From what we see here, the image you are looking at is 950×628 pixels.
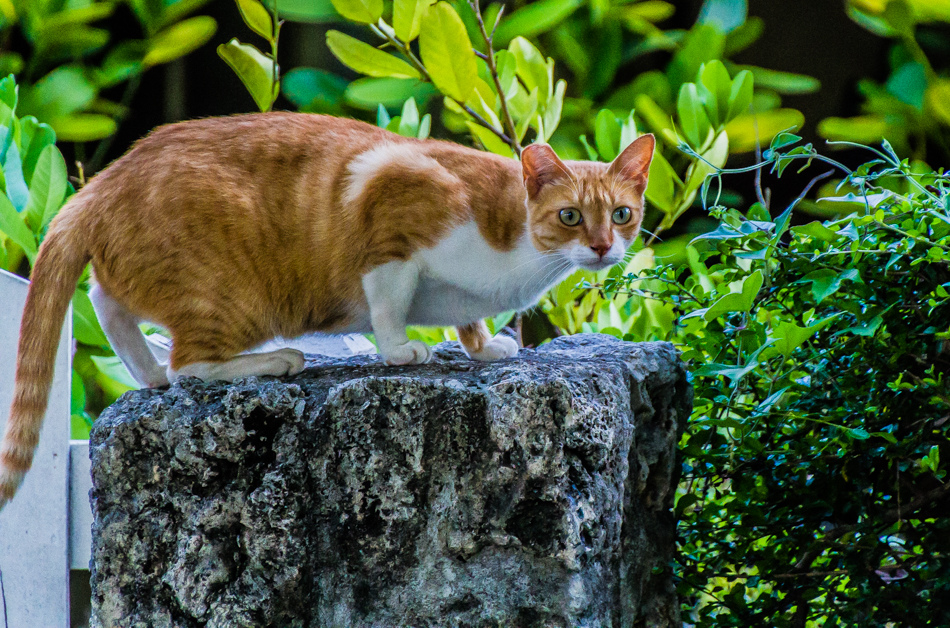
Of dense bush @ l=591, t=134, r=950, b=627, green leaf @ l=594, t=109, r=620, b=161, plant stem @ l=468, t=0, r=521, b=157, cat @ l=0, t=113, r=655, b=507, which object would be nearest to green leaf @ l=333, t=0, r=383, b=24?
plant stem @ l=468, t=0, r=521, b=157

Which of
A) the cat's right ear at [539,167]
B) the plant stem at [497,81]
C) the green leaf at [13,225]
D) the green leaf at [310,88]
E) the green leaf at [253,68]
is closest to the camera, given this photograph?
the cat's right ear at [539,167]

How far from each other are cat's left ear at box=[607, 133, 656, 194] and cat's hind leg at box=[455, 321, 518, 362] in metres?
0.33

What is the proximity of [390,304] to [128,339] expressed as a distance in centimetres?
41

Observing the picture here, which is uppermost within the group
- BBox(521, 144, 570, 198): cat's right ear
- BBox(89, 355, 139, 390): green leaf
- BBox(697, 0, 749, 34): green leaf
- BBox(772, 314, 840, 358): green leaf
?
BBox(697, 0, 749, 34): green leaf

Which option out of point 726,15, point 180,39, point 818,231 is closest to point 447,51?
point 818,231

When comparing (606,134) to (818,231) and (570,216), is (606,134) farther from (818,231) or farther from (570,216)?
(818,231)

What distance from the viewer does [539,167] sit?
1245 mm

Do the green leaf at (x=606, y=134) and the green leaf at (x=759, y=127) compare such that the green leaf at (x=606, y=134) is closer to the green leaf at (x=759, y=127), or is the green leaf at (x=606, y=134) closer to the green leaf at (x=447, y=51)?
the green leaf at (x=447, y=51)

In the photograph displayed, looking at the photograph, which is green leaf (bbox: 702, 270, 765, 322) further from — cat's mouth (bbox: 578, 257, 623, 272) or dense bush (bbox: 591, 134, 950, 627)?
cat's mouth (bbox: 578, 257, 623, 272)

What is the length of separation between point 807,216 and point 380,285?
2342 millimetres

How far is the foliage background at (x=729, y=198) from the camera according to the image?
0.96 m

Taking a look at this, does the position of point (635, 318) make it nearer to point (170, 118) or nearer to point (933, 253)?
point (933, 253)

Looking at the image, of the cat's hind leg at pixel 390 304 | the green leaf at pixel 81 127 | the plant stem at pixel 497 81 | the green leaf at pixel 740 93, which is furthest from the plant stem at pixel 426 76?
the green leaf at pixel 81 127

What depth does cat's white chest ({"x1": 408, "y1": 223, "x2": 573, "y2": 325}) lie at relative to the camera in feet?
4.17
